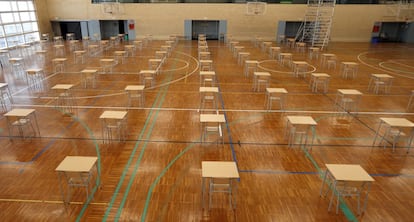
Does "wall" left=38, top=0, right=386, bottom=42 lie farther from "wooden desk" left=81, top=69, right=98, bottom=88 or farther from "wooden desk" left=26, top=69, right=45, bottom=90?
"wooden desk" left=81, top=69, right=98, bottom=88

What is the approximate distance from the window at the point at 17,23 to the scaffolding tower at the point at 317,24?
23402mm

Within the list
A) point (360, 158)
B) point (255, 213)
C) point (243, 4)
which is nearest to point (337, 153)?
point (360, 158)

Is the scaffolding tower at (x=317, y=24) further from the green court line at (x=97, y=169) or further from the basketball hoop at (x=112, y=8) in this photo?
the green court line at (x=97, y=169)

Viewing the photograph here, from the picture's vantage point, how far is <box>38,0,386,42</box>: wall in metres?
26.9

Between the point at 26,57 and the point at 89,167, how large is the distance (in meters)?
17.7

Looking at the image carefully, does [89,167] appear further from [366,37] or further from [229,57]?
[366,37]

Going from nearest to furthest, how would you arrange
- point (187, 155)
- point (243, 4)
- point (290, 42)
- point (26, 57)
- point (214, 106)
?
point (187, 155) < point (214, 106) < point (26, 57) < point (290, 42) < point (243, 4)

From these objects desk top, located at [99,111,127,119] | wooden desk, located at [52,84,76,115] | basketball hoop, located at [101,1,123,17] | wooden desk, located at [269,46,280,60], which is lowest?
wooden desk, located at [52,84,76,115]

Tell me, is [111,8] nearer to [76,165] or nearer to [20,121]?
[20,121]

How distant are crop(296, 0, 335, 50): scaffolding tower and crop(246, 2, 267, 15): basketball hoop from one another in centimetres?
403

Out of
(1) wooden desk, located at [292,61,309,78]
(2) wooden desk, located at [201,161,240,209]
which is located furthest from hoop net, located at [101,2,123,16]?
(2) wooden desk, located at [201,161,240,209]

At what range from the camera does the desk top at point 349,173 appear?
16.2ft

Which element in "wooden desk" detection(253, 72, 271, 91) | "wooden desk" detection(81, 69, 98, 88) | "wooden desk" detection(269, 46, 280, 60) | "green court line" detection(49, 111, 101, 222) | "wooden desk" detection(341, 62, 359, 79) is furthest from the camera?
"wooden desk" detection(269, 46, 280, 60)

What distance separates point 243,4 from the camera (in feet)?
89.8
